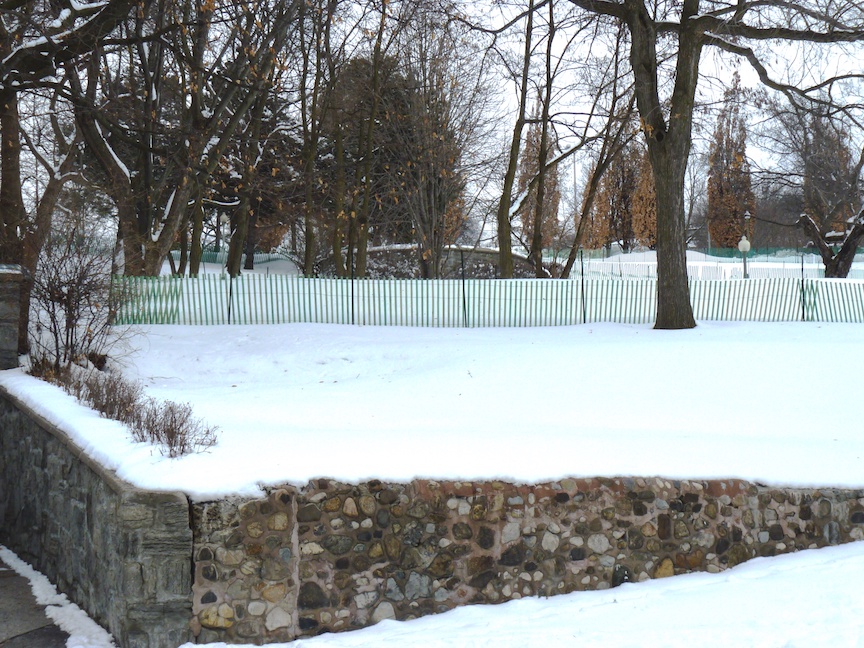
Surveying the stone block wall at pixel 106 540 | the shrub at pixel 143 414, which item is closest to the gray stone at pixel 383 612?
the stone block wall at pixel 106 540

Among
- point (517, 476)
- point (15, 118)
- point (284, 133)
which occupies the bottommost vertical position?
point (517, 476)

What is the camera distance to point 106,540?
269 inches

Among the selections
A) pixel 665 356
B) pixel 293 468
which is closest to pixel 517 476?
pixel 293 468

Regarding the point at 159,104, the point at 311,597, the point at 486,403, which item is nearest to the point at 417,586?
the point at 311,597

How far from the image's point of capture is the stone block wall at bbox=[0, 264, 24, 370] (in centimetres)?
1182

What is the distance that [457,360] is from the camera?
15070 mm

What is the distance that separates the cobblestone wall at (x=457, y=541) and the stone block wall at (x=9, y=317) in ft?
23.2

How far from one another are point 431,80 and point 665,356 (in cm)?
1370

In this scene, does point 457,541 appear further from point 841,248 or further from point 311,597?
point 841,248

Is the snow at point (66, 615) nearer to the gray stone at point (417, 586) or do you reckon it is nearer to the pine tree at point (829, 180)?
the gray stone at point (417, 586)

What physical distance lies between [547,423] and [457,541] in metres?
4.02

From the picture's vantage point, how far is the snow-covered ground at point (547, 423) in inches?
254

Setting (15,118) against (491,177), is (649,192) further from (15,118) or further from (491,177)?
(15,118)

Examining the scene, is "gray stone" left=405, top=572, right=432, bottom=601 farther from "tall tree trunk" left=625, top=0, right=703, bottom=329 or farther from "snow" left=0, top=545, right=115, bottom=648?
"tall tree trunk" left=625, top=0, right=703, bottom=329
